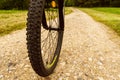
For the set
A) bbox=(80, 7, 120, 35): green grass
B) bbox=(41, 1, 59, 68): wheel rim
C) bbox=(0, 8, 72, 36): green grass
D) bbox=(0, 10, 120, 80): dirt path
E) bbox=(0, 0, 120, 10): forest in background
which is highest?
bbox=(41, 1, 59, 68): wheel rim

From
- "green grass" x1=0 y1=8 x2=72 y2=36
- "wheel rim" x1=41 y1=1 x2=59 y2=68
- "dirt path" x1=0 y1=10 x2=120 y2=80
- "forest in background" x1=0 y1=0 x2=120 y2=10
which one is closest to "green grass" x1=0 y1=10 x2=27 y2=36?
"green grass" x1=0 y1=8 x2=72 y2=36

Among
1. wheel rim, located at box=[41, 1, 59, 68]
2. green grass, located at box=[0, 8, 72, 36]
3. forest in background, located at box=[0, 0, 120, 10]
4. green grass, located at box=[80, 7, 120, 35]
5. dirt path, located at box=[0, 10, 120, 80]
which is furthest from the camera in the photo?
forest in background, located at box=[0, 0, 120, 10]

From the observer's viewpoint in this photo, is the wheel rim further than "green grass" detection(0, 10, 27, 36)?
No

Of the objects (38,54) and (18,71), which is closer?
(38,54)

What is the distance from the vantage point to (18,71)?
4.65 m

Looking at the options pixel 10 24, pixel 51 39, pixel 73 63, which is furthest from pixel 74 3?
pixel 73 63

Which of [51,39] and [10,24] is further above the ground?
[51,39]

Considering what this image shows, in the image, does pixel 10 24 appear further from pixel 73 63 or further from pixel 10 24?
pixel 73 63

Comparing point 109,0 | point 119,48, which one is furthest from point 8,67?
point 109,0

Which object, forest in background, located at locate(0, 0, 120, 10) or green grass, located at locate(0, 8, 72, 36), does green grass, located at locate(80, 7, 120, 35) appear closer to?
green grass, located at locate(0, 8, 72, 36)

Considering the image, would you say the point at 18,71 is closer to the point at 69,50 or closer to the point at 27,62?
the point at 27,62

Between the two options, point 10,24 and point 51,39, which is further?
point 10,24

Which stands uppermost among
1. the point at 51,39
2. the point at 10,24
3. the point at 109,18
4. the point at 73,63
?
the point at 51,39

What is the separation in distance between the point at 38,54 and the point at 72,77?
1.63m
